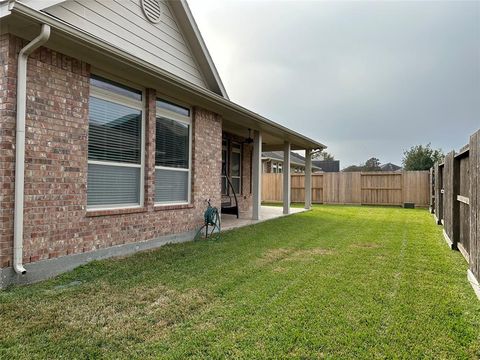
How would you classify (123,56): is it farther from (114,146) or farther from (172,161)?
(172,161)

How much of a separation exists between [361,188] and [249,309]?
675 inches

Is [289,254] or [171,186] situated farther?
[171,186]

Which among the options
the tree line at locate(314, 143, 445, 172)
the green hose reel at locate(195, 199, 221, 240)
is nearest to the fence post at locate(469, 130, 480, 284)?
the green hose reel at locate(195, 199, 221, 240)

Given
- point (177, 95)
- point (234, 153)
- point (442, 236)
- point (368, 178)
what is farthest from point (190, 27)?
point (368, 178)

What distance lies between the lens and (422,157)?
3606 centimetres

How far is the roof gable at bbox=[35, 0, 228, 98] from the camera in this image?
5.38 meters

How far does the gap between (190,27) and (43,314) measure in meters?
6.64

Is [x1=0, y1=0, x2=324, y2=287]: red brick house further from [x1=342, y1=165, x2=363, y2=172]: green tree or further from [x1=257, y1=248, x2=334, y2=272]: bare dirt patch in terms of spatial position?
[x1=342, y1=165, x2=363, y2=172]: green tree

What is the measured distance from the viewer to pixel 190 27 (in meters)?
7.63

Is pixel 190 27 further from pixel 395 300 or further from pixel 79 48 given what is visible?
pixel 395 300

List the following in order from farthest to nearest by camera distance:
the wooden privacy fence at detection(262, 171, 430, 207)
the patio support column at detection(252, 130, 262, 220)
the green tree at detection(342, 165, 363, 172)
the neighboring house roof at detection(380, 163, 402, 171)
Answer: the neighboring house roof at detection(380, 163, 402, 171) < the green tree at detection(342, 165, 363, 172) < the wooden privacy fence at detection(262, 171, 430, 207) < the patio support column at detection(252, 130, 262, 220)

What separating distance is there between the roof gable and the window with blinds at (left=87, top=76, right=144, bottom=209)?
3.61 feet

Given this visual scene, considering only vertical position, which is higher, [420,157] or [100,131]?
[420,157]

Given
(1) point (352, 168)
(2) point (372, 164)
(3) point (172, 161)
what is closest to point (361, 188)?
(3) point (172, 161)
